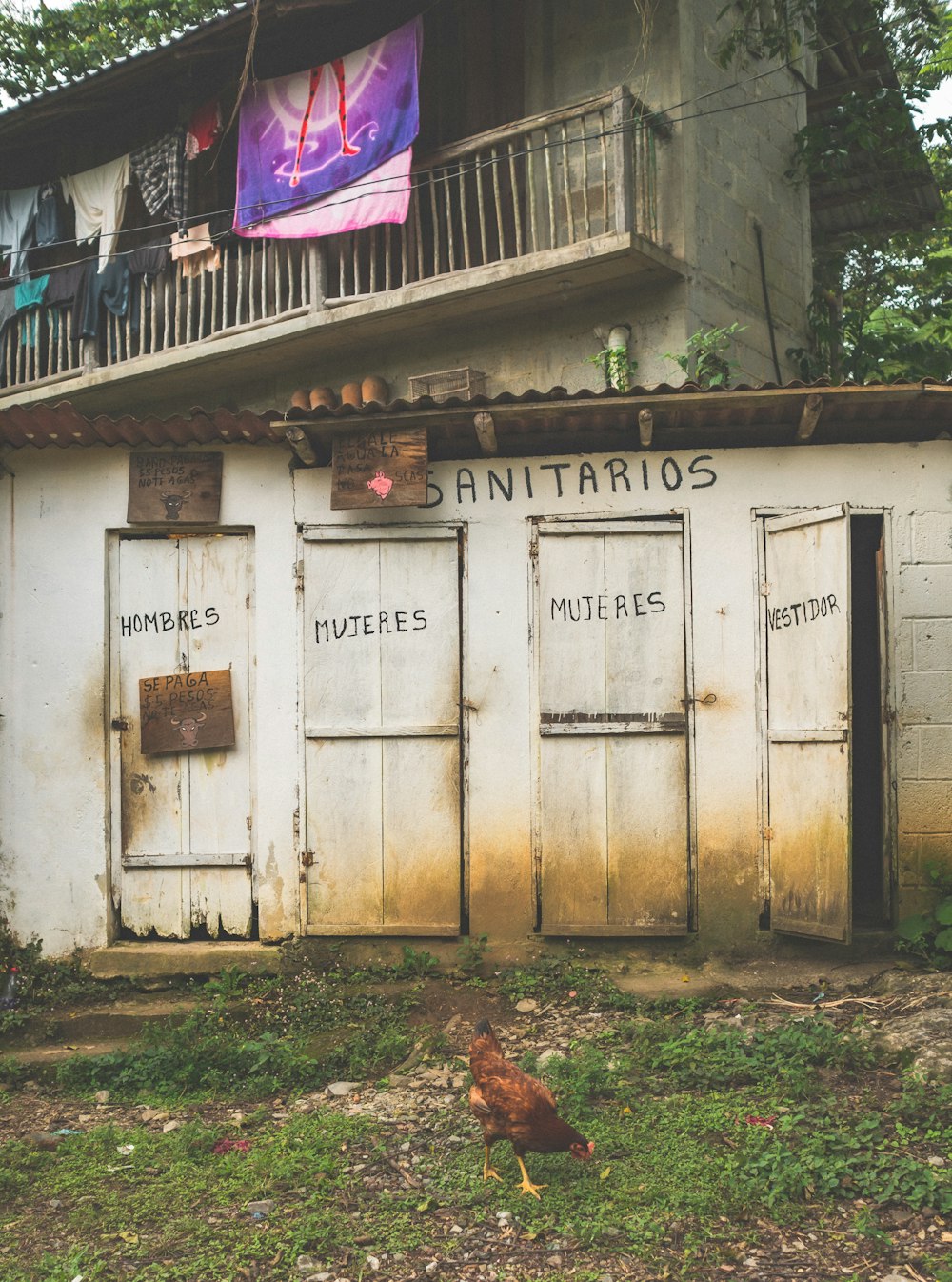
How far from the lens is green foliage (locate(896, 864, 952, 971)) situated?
6.12m

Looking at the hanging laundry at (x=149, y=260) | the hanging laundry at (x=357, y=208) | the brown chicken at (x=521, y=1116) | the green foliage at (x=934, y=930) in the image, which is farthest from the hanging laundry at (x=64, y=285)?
the brown chicken at (x=521, y=1116)

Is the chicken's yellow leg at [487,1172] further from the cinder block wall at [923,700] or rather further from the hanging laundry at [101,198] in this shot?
the hanging laundry at [101,198]

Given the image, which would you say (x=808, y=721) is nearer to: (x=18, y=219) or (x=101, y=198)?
(x=101, y=198)

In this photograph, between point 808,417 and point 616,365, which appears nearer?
point 808,417

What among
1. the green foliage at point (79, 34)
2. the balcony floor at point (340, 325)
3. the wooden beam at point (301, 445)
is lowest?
the wooden beam at point (301, 445)

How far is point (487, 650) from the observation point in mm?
6621

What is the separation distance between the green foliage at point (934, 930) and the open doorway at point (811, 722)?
205 millimetres

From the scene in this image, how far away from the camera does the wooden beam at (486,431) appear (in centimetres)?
611

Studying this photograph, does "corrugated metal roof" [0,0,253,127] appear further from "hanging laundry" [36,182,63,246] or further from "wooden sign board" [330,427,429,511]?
"wooden sign board" [330,427,429,511]

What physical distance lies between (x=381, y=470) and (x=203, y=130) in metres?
6.42

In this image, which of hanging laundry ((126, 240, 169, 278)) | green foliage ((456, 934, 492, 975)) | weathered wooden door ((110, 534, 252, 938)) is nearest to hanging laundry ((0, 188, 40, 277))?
hanging laundry ((126, 240, 169, 278))

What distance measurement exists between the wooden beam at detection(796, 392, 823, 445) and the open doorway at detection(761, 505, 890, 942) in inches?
18.0

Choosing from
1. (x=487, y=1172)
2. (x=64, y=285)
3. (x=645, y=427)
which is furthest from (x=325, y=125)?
(x=487, y=1172)

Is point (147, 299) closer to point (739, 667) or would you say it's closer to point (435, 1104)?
point (739, 667)
